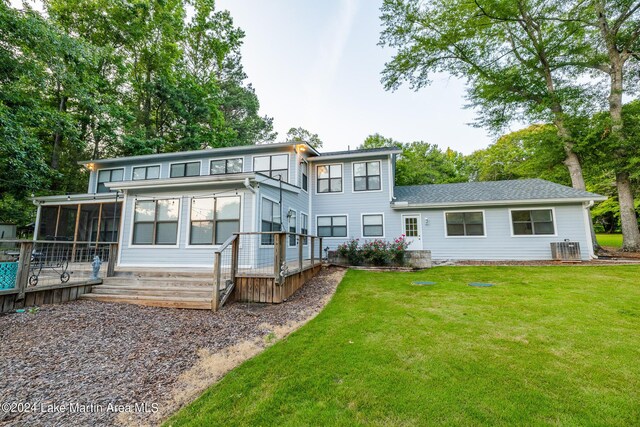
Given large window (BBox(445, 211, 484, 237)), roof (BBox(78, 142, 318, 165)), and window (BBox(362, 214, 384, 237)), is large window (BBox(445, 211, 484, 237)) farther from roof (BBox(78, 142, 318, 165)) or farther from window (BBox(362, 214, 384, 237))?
roof (BBox(78, 142, 318, 165))

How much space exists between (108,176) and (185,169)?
4701 millimetres

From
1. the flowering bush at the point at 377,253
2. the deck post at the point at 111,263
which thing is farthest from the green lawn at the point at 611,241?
the deck post at the point at 111,263

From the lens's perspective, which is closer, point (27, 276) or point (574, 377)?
point (574, 377)

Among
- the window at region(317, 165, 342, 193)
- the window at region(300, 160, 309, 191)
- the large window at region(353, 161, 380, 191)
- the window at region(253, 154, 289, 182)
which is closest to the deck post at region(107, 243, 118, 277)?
the window at region(253, 154, 289, 182)

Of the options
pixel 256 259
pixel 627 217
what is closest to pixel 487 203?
pixel 627 217

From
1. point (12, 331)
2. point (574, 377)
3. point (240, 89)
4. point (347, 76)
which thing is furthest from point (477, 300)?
point (240, 89)

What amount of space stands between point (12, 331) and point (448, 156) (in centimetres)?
3278

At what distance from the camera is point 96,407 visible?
2266mm

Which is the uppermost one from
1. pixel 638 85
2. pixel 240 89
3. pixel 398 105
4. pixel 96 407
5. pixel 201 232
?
pixel 240 89

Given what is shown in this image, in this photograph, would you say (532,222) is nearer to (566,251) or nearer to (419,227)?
(566,251)

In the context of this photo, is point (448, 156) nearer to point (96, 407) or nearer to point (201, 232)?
point (201, 232)

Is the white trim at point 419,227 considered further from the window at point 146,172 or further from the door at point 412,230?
the window at point 146,172

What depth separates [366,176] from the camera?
12.7 m

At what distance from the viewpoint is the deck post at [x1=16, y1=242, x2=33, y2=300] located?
15.8 feet
